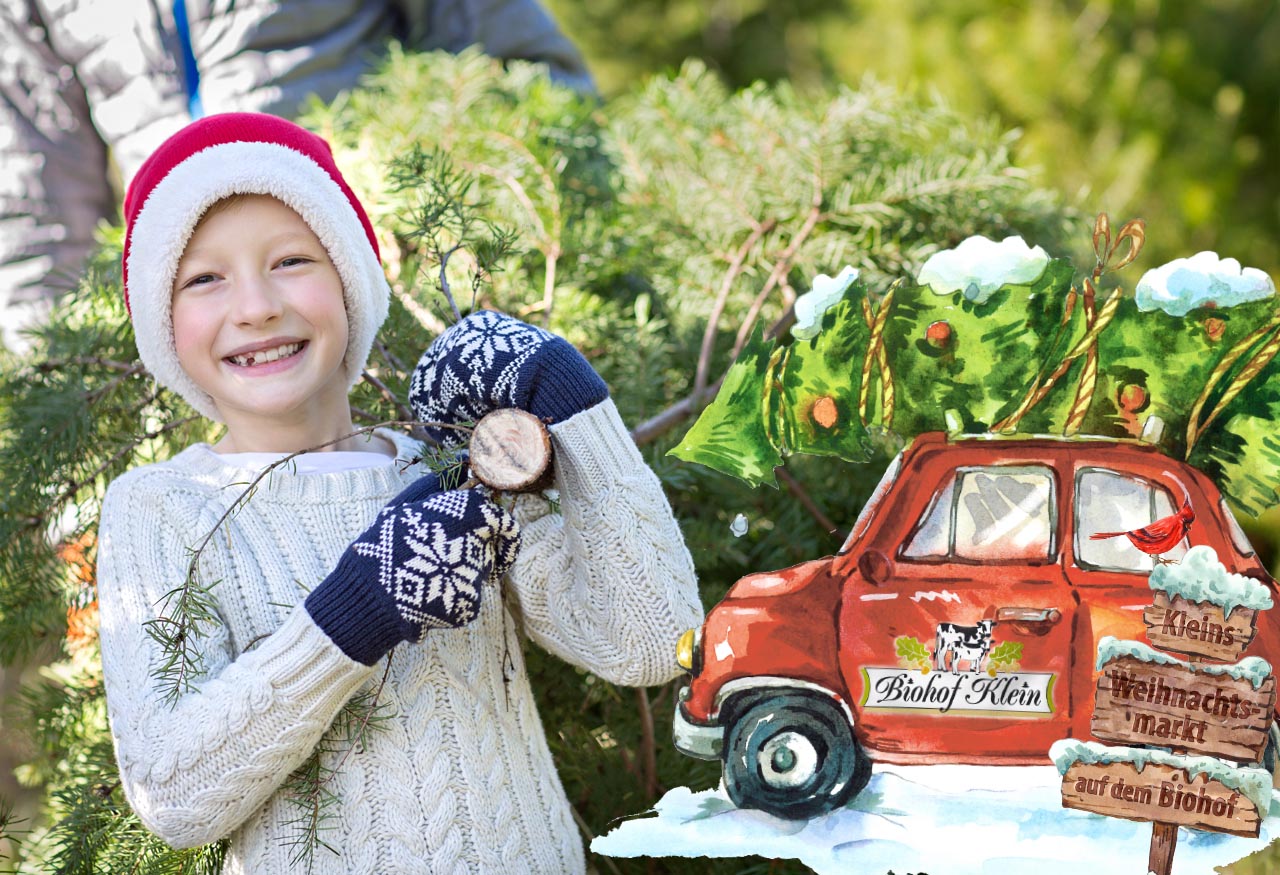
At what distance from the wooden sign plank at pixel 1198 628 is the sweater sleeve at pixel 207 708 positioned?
2.13ft

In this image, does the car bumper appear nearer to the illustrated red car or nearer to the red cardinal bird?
the illustrated red car

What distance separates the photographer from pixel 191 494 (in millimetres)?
1193

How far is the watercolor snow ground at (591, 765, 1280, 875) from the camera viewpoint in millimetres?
951

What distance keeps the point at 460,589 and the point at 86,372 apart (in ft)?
2.76

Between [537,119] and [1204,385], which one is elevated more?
[537,119]

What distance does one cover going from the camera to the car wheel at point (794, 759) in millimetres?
1001

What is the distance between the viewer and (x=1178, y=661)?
3.12ft

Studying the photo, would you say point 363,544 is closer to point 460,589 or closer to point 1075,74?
point 460,589

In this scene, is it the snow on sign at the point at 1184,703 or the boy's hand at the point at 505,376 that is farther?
the boy's hand at the point at 505,376

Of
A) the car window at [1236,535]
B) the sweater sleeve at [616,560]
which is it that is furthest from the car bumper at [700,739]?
the car window at [1236,535]

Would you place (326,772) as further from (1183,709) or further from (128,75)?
(128,75)

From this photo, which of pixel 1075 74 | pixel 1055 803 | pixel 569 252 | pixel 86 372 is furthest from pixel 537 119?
pixel 1075 74

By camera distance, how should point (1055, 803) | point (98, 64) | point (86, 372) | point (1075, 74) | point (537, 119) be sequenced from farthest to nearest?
1. point (1075, 74)
2. point (98, 64)
3. point (537, 119)
4. point (86, 372)
5. point (1055, 803)

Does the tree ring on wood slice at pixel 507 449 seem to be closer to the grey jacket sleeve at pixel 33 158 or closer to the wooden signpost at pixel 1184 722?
the wooden signpost at pixel 1184 722
